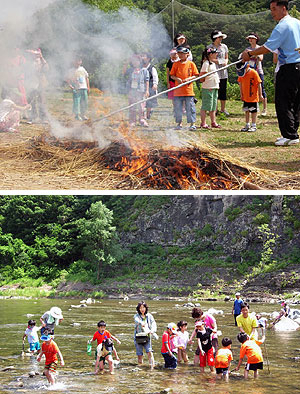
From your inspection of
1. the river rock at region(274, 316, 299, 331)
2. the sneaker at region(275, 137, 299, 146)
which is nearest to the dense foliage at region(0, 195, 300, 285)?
the river rock at region(274, 316, 299, 331)

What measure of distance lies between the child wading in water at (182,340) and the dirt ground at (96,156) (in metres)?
2.40

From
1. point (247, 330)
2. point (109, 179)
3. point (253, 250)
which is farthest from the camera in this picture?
point (253, 250)

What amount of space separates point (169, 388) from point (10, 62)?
778cm

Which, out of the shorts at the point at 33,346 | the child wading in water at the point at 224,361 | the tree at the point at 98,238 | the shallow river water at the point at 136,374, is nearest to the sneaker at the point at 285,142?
the shallow river water at the point at 136,374

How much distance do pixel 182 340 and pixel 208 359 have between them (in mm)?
671

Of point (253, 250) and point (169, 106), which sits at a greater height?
point (169, 106)

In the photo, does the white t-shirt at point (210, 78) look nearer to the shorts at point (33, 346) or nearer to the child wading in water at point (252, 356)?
the child wading in water at point (252, 356)

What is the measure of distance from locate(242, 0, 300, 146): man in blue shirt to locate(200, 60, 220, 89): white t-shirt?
A: 1.74m

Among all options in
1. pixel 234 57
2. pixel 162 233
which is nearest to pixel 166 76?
pixel 234 57

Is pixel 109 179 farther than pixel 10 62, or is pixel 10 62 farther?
pixel 10 62

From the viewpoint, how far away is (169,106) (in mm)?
10609

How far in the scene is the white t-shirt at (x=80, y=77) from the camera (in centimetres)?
1116

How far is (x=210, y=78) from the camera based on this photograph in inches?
433

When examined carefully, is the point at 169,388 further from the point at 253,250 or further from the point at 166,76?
the point at 253,250
